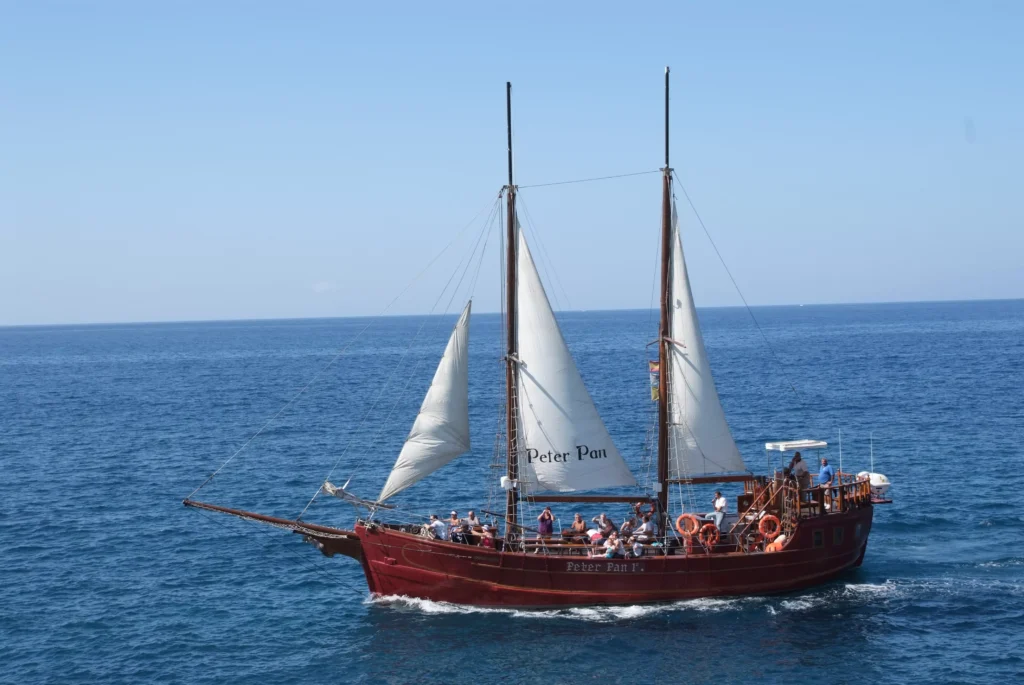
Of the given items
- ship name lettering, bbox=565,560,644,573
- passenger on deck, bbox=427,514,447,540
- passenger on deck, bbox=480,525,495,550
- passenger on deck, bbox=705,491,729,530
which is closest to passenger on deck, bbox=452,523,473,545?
passenger on deck, bbox=427,514,447,540

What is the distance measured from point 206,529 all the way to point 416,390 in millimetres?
68555

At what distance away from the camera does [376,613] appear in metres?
37.3

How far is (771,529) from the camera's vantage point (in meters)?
38.3

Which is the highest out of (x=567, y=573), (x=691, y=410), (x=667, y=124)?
(x=667, y=124)

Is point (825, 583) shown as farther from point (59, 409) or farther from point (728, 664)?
point (59, 409)

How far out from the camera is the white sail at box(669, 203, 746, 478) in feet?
127

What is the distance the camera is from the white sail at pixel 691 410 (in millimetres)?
38750

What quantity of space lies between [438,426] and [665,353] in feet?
31.1

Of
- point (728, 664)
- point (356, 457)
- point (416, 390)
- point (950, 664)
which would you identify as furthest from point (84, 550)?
point (416, 390)

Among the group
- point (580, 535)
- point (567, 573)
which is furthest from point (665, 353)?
point (567, 573)

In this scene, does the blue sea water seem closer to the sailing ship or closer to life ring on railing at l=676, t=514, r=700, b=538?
the sailing ship

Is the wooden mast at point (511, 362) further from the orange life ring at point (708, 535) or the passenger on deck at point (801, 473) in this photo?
the passenger on deck at point (801, 473)

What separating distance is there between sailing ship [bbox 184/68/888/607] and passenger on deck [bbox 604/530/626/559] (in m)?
0.09

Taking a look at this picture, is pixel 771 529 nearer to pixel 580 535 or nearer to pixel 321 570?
pixel 580 535
